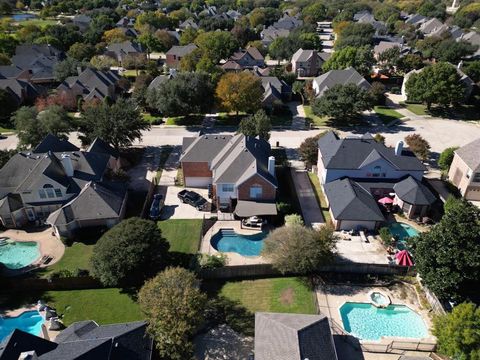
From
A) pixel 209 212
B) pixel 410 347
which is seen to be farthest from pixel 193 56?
pixel 410 347

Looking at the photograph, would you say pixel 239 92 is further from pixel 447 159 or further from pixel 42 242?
pixel 42 242

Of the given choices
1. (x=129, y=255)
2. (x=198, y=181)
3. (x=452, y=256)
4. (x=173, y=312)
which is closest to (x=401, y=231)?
(x=452, y=256)

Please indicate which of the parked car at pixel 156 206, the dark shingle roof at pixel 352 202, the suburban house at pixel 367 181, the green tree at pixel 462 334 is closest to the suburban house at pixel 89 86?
the parked car at pixel 156 206

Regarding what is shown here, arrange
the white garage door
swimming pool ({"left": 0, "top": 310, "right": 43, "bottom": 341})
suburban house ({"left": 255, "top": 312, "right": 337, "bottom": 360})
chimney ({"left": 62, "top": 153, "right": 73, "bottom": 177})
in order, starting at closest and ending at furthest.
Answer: suburban house ({"left": 255, "top": 312, "right": 337, "bottom": 360}), swimming pool ({"left": 0, "top": 310, "right": 43, "bottom": 341}), chimney ({"left": 62, "top": 153, "right": 73, "bottom": 177}), the white garage door

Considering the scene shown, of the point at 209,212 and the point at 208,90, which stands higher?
the point at 208,90

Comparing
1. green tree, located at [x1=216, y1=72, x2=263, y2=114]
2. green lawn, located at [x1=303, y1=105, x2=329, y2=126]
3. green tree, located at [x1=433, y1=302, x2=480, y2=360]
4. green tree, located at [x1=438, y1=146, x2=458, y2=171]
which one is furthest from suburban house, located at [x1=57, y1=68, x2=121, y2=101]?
green tree, located at [x1=433, y1=302, x2=480, y2=360]

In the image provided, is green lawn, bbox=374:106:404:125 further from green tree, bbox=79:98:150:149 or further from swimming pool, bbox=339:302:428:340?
green tree, bbox=79:98:150:149

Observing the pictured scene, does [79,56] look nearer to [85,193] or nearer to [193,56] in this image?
[193,56]
